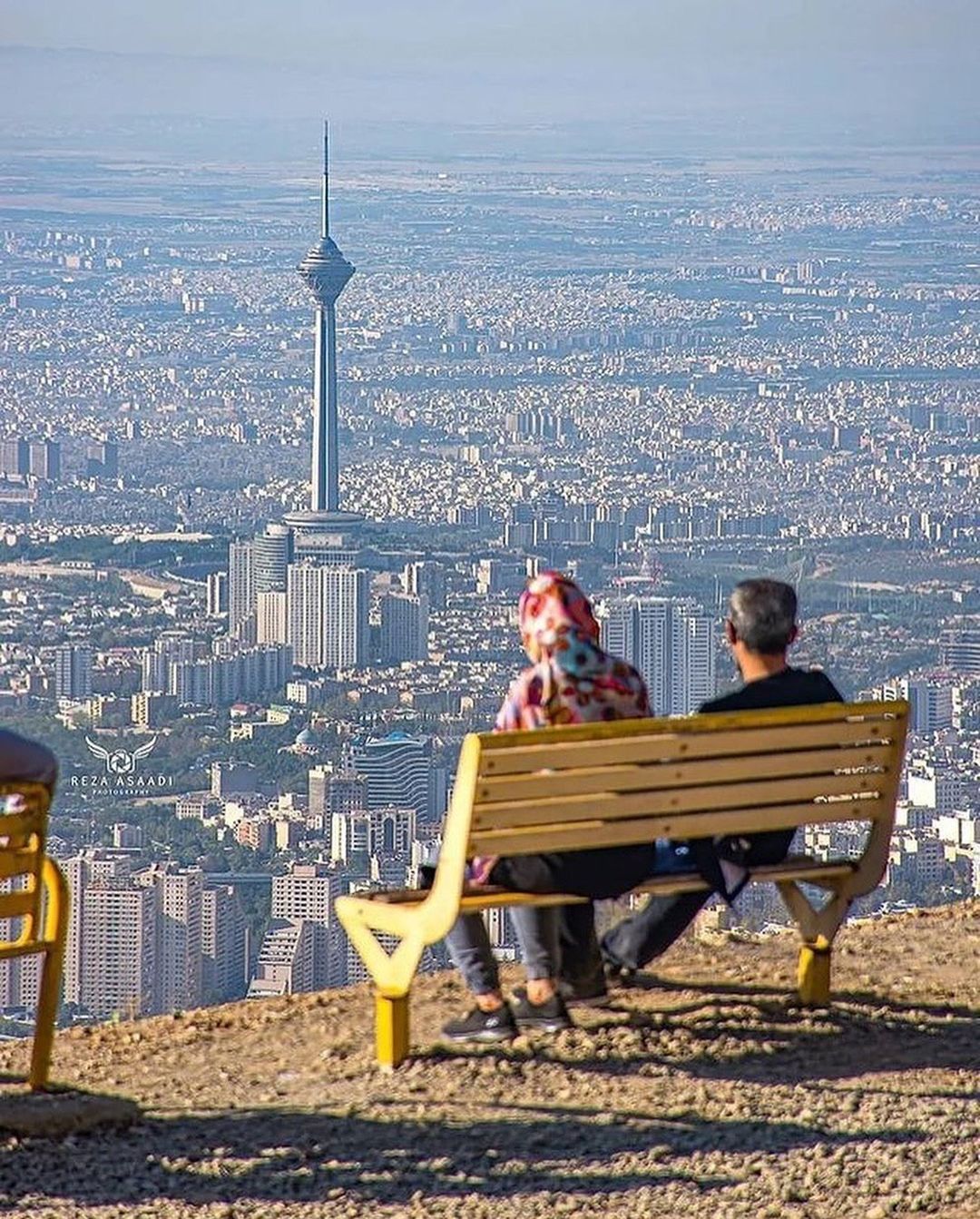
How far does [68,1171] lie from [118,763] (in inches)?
1739

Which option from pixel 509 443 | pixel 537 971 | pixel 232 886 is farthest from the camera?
pixel 509 443

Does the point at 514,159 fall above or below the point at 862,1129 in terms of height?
above

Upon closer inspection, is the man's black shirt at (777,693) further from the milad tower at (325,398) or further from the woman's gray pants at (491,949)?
the milad tower at (325,398)

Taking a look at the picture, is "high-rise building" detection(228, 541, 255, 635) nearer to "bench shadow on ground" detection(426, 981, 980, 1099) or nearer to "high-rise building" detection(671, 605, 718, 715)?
"high-rise building" detection(671, 605, 718, 715)

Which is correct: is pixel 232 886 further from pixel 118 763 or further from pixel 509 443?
pixel 509 443

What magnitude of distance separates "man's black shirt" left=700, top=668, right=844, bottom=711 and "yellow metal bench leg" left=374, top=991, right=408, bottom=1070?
776 millimetres

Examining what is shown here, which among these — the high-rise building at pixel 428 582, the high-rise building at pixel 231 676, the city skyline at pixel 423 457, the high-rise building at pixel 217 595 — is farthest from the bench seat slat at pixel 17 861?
the high-rise building at pixel 217 595

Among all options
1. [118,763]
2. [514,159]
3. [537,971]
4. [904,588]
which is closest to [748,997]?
[537,971]

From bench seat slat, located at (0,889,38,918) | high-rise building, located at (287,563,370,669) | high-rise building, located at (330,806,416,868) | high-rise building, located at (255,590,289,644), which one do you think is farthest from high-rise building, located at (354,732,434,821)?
bench seat slat, located at (0,889,38,918)

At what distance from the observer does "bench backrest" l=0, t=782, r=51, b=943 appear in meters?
3.87

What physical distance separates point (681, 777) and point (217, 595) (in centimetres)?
6268

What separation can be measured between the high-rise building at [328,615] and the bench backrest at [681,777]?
56005mm

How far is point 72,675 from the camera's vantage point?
55.6 metres

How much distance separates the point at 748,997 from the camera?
493 centimetres
